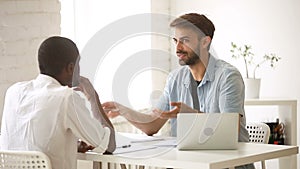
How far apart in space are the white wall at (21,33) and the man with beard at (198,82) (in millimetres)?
769

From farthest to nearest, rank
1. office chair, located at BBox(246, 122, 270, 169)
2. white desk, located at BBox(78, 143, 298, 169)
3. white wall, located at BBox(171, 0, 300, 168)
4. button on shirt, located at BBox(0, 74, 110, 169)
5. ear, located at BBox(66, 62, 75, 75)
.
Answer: white wall, located at BBox(171, 0, 300, 168) → office chair, located at BBox(246, 122, 270, 169) → ear, located at BBox(66, 62, 75, 75) → button on shirt, located at BBox(0, 74, 110, 169) → white desk, located at BBox(78, 143, 298, 169)

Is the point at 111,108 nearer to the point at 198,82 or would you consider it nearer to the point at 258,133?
the point at 198,82

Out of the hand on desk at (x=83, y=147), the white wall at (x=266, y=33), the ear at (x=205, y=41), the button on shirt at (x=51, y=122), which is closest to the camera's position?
the button on shirt at (x=51, y=122)

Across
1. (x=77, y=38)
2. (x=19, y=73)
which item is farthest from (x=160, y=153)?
(x=77, y=38)

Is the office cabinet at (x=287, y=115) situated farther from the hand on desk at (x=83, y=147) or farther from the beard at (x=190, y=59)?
the hand on desk at (x=83, y=147)

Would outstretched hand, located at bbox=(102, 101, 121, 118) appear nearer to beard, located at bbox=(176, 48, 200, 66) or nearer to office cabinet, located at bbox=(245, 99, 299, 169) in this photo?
beard, located at bbox=(176, 48, 200, 66)

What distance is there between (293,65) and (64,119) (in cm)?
234

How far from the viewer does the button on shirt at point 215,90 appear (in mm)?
2871

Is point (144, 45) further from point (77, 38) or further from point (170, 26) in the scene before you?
point (170, 26)

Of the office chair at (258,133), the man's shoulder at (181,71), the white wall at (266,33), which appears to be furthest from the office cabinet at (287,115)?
the man's shoulder at (181,71)

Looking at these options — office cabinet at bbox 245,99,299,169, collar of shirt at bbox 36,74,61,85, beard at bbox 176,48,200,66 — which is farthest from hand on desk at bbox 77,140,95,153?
office cabinet at bbox 245,99,299,169

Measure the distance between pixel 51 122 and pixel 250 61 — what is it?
2.26m

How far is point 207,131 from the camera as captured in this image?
2562 millimetres

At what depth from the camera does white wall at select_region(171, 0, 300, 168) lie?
4.41 metres
